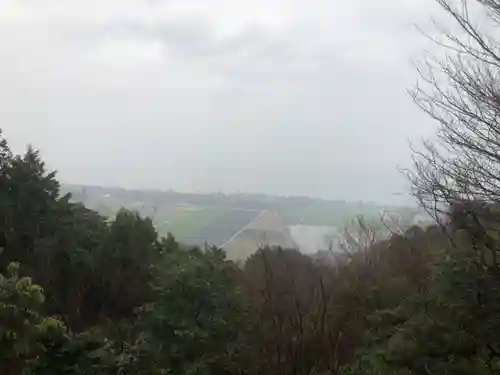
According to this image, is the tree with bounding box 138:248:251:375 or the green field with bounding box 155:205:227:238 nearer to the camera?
the tree with bounding box 138:248:251:375

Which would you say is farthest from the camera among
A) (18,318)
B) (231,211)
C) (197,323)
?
(231,211)

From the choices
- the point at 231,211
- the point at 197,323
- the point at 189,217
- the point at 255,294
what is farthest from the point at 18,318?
the point at 231,211

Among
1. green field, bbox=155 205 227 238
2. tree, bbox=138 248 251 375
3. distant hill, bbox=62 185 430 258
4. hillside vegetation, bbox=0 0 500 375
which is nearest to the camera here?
hillside vegetation, bbox=0 0 500 375

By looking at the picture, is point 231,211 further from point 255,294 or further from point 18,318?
point 18,318

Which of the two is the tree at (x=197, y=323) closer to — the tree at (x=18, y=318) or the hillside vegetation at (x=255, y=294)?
the hillside vegetation at (x=255, y=294)

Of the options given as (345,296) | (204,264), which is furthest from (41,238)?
(345,296)

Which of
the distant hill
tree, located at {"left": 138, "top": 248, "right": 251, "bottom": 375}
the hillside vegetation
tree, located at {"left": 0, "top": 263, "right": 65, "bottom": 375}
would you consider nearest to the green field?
the distant hill

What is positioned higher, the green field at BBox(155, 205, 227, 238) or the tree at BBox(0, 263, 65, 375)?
the green field at BBox(155, 205, 227, 238)

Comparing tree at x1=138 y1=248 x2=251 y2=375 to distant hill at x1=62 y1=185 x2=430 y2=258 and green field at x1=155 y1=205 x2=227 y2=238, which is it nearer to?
distant hill at x1=62 y1=185 x2=430 y2=258

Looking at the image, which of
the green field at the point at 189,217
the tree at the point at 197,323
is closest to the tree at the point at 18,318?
the tree at the point at 197,323

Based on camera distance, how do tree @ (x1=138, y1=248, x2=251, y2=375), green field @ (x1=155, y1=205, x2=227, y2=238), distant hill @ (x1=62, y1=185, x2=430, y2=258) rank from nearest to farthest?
tree @ (x1=138, y1=248, x2=251, y2=375), distant hill @ (x1=62, y1=185, x2=430, y2=258), green field @ (x1=155, y1=205, x2=227, y2=238)

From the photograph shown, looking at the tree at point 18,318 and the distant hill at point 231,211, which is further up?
the distant hill at point 231,211

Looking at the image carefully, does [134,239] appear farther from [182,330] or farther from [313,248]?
[313,248]
